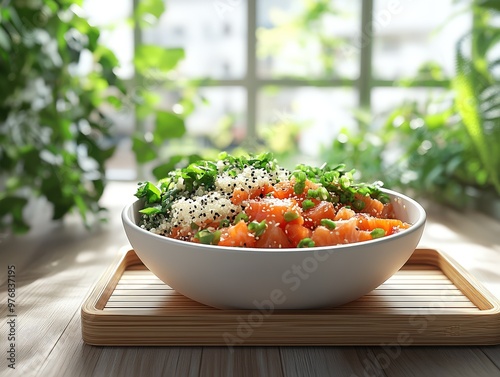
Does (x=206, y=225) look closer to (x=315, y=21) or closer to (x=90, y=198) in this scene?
(x=90, y=198)

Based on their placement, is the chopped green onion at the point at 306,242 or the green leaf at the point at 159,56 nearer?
the chopped green onion at the point at 306,242

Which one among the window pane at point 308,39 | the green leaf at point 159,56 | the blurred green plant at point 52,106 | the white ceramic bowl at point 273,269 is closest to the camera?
the white ceramic bowl at point 273,269

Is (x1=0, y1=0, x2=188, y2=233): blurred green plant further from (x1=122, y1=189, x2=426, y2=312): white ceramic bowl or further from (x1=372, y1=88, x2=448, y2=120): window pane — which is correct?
(x1=372, y1=88, x2=448, y2=120): window pane

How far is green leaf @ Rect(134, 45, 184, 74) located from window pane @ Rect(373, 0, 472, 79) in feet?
3.20

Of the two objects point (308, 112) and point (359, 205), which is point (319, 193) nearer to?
point (359, 205)

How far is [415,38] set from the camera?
8.59 feet

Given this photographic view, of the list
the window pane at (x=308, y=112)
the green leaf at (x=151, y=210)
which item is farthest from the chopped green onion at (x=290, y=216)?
the window pane at (x=308, y=112)

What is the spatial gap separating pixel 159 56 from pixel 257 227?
992mm

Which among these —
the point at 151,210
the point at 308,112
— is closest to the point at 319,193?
the point at 151,210

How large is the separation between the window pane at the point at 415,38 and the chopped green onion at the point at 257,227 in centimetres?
172

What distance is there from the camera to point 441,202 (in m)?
2.09

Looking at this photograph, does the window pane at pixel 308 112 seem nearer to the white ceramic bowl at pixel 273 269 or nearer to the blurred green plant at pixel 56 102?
the blurred green plant at pixel 56 102

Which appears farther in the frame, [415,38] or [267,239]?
[415,38]

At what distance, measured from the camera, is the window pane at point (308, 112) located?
8.45 feet
